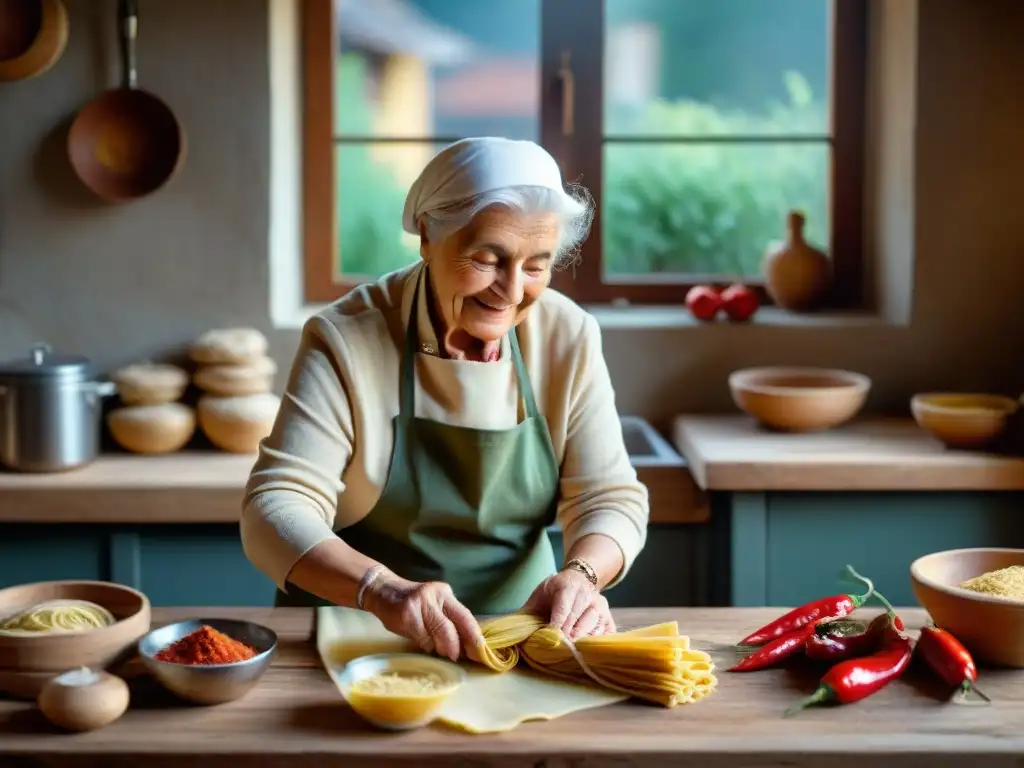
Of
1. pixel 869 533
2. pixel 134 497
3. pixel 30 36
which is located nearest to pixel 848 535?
pixel 869 533

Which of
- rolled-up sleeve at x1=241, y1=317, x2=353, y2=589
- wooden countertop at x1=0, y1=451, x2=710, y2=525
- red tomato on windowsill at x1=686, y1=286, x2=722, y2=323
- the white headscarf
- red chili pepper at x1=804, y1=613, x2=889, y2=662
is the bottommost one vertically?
wooden countertop at x1=0, y1=451, x2=710, y2=525

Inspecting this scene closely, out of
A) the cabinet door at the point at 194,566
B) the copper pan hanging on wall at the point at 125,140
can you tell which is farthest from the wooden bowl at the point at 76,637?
the copper pan hanging on wall at the point at 125,140

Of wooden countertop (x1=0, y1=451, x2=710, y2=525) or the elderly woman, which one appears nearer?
the elderly woman

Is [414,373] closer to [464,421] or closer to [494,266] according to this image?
[464,421]

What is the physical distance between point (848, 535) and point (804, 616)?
1.23 meters

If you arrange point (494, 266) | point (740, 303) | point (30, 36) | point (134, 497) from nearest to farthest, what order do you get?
point (494, 266), point (134, 497), point (30, 36), point (740, 303)

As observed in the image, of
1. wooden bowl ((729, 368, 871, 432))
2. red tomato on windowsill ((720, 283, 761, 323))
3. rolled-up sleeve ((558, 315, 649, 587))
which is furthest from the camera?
red tomato on windowsill ((720, 283, 761, 323))

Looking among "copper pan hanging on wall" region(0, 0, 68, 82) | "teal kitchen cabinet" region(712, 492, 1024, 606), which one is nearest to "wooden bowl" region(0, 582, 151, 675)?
"teal kitchen cabinet" region(712, 492, 1024, 606)

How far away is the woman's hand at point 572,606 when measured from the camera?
182 cm

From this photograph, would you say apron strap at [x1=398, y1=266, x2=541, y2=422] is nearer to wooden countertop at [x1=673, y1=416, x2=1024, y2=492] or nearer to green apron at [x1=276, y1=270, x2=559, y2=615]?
green apron at [x1=276, y1=270, x2=559, y2=615]

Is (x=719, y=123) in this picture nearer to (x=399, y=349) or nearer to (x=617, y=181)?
(x=617, y=181)

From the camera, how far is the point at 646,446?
3.45 metres

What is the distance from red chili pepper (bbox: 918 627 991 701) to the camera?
1.69 meters

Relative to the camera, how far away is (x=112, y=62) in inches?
134
